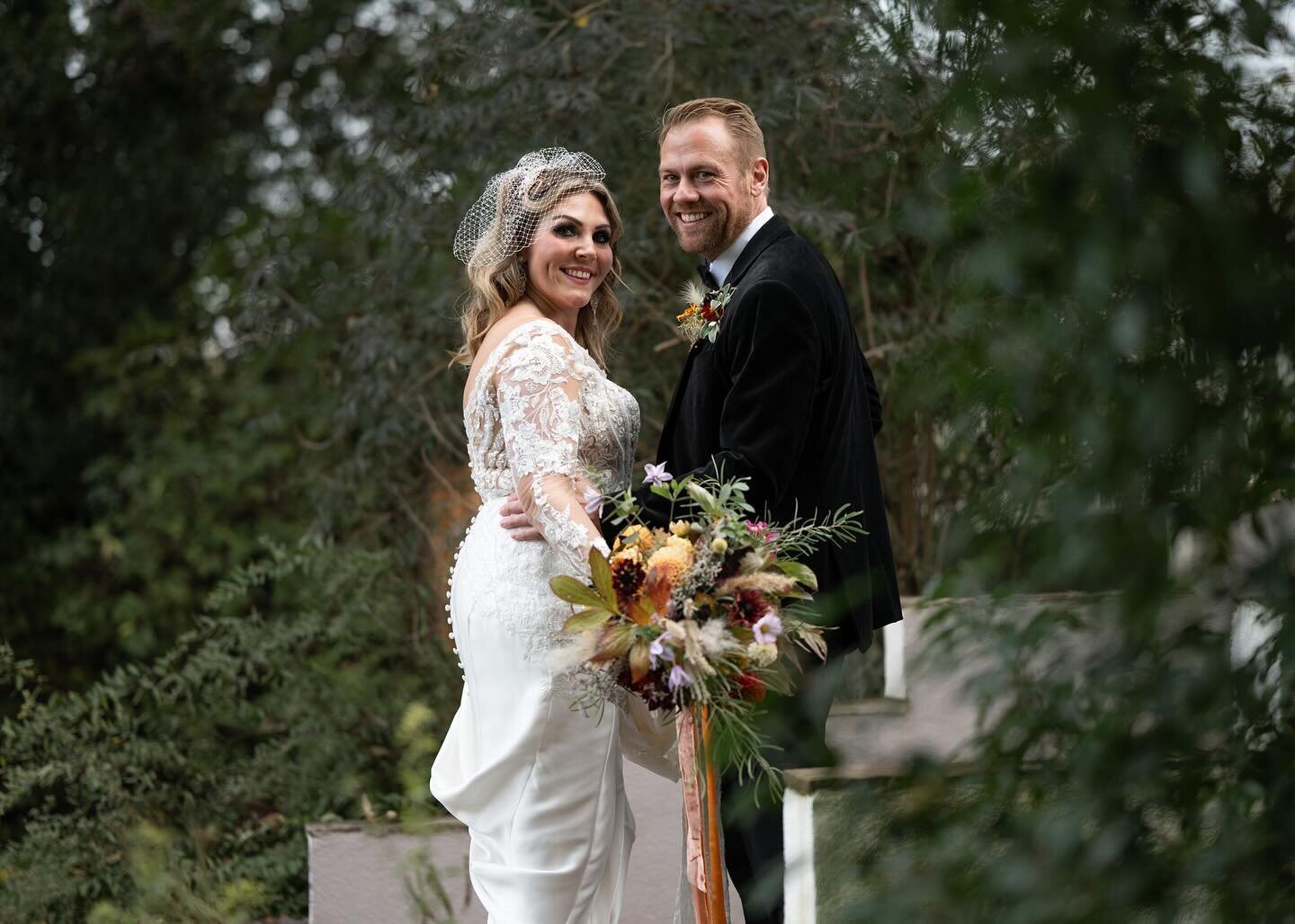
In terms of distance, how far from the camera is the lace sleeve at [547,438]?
3.11m

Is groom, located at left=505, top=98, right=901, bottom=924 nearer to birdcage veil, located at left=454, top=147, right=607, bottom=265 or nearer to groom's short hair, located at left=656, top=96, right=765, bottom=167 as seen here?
groom's short hair, located at left=656, top=96, right=765, bottom=167

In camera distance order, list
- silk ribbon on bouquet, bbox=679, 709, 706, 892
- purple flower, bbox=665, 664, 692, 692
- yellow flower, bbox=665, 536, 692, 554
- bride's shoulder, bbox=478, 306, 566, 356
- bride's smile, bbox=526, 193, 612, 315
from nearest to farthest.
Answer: purple flower, bbox=665, 664, 692, 692 < yellow flower, bbox=665, 536, 692, 554 < silk ribbon on bouquet, bbox=679, 709, 706, 892 < bride's shoulder, bbox=478, 306, 566, 356 < bride's smile, bbox=526, 193, 612, 315

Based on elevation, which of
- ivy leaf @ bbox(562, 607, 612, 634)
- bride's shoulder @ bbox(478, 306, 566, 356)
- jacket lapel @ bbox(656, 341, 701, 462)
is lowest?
ivy leaf @ bbox(562, 607, 612, 634)

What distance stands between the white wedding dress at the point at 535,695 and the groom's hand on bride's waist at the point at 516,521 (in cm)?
3

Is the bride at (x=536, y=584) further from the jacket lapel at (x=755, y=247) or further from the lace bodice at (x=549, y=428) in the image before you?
the jacket lapel at (x=755, y=247)

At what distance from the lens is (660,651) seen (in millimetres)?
2572

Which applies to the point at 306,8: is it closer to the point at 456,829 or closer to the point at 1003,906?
the point at 456,829

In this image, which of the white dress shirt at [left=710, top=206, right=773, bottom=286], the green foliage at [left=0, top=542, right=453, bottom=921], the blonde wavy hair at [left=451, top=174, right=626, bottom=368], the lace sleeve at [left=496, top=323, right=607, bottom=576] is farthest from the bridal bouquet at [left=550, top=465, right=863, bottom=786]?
the green foliage at [left=0, top=542, right=453, bottom=921]

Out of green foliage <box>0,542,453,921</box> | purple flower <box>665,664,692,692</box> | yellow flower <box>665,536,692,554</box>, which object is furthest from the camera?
green foliage <box>0,542,453,921</box>

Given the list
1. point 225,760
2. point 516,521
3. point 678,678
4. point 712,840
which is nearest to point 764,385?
point 516,521

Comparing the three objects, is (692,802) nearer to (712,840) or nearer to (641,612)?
(712,840)

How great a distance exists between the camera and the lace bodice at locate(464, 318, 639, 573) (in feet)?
10.3

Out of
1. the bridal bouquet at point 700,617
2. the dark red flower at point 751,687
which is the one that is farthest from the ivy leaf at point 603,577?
the dark red flower at point 751,687

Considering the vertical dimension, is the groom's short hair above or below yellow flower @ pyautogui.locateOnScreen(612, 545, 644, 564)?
above
